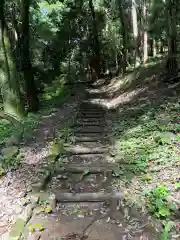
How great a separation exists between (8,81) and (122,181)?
5.07 meters

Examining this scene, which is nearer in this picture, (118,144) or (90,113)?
(118,144)

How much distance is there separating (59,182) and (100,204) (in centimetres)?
99

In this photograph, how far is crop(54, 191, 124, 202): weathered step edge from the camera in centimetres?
445

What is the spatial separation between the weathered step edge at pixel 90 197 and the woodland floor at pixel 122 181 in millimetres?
76

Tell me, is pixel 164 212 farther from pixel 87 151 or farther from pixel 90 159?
pixel 87 151

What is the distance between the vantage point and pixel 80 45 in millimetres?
25922

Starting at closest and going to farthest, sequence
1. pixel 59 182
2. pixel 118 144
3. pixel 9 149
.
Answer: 1. pixel 59 182
2. pixel 9 149
3. pixel 118 144

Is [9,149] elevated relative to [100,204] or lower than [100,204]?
elevated

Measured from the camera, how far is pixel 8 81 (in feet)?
27.9

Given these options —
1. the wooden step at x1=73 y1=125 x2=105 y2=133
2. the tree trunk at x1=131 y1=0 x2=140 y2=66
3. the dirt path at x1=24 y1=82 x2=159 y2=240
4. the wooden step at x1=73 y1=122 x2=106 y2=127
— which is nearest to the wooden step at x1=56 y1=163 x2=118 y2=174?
the dirt path at x1=24 y1=82 x2=159 y2=240

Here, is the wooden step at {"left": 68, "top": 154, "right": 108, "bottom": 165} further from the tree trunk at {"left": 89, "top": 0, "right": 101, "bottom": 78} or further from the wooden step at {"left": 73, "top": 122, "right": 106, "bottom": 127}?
the tree trunk at {"left": 89, "top": 0, "right": 101, "bottom": 78}

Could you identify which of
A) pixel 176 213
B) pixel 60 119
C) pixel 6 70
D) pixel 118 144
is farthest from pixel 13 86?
pixel 176 213

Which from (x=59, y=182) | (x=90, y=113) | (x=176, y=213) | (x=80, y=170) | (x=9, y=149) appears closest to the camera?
(x=176, y=213)

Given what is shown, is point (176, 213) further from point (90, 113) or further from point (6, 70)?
point (90, 113)
